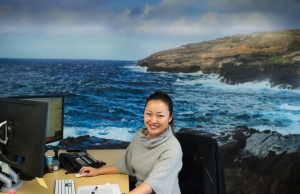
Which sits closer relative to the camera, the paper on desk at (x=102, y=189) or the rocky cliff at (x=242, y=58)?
the paper on desk at (x=102, y=189)

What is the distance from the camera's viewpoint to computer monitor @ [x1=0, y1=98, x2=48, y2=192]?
1.39m

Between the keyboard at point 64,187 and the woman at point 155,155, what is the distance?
169 mm

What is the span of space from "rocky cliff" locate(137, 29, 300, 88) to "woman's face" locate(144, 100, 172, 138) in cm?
130

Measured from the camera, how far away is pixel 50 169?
1959 mm

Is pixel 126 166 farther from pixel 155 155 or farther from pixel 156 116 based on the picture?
pixel 156 116

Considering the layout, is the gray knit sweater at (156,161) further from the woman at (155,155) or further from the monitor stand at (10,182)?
the monitor stand at (10,182)

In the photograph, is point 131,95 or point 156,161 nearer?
point 156,161

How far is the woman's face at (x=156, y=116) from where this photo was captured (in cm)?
174

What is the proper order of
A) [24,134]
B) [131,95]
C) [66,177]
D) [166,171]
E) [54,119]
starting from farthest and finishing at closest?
1. [131,95]
2. [54,119]
3. [66,177]
4. [166,171]
5. [24,134]

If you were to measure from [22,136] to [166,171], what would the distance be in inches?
29.2

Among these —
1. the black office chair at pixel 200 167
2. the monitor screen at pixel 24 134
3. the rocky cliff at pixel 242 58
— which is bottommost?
the black office chair at pixel 200 167

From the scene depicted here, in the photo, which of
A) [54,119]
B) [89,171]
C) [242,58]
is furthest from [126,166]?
[242,58]

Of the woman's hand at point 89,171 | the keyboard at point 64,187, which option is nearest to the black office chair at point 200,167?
the woman's hand at point 89,171

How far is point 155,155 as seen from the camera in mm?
1719
